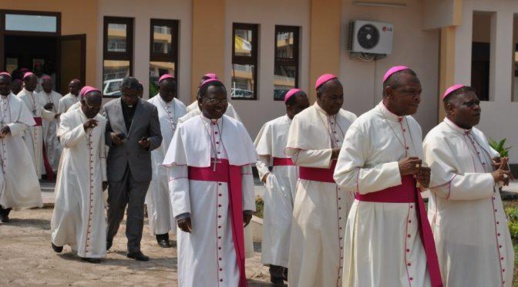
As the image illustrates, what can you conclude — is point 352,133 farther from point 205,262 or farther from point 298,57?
point 298,57

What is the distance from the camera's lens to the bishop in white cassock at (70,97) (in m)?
18.2

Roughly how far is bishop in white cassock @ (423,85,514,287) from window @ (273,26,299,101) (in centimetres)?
1354

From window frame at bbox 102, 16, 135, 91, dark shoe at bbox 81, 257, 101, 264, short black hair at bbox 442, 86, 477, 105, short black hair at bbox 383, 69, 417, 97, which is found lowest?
dark shoe at bbox 81, 257, 101, 264

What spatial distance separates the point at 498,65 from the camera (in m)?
21.1

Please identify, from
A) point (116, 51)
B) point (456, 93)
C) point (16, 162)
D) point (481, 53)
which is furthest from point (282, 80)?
point (456, 93)

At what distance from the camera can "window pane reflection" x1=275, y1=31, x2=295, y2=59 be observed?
2064cm

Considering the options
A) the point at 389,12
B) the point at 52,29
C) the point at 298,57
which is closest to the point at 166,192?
the point at 52,29

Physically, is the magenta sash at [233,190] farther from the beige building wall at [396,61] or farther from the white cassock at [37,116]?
the beige building wall at [396,61]

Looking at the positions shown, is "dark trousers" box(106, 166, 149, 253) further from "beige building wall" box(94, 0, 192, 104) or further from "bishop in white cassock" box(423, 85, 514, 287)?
"beige building wall" box(94, 0, 192, 104)

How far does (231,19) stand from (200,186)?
1281cm

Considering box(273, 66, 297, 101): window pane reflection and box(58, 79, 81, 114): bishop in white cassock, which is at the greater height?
box(273, 66, 297, 101): window pane reflection

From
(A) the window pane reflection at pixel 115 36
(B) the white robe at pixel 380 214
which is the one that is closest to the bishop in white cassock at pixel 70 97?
(A) the window pane reflection at pixel 115 36

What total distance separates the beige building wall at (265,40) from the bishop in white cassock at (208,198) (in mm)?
12461

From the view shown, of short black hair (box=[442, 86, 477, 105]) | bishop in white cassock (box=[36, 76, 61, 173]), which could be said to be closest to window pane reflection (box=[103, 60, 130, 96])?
bishop in white cassock (box=[36, 76, 61, 173])
